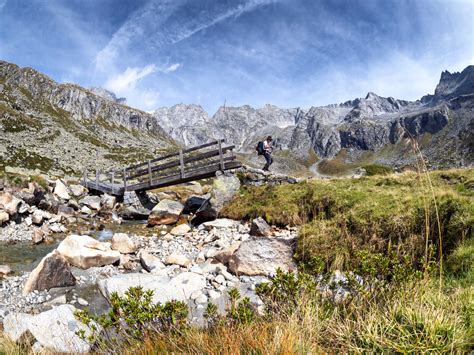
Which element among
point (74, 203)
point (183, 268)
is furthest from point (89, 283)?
point (74, 203)

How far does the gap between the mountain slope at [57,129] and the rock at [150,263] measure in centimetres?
4036

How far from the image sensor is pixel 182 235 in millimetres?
13492

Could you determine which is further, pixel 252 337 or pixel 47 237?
pixel 47 237

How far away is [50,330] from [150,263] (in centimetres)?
466

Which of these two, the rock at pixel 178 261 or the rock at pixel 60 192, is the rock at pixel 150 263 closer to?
the rock at pixel 178 261

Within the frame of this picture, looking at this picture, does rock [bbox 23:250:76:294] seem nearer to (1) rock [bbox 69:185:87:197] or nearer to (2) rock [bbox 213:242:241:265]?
(2) rock [bbox 213:242:241:265]

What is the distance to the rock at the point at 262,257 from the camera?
307 inches

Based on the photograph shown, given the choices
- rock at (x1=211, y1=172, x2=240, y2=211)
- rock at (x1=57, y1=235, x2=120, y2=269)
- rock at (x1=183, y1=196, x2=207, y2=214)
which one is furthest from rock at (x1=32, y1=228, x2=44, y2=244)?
rock at (x1=183, y1=196, x2=207, y2=214)

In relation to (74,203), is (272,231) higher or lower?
lower

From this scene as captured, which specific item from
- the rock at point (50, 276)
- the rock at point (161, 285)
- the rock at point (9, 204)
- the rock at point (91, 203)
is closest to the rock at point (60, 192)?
the rock at point (91, 203)

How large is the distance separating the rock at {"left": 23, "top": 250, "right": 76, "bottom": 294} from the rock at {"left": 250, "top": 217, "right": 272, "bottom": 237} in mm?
5855

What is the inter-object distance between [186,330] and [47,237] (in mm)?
12621

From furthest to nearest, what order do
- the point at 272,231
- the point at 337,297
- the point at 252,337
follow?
1. the point at 272,231
2. the point at 337,297
3. the point at 252,337

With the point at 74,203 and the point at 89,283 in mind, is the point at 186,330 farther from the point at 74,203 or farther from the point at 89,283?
the point at 74,203
